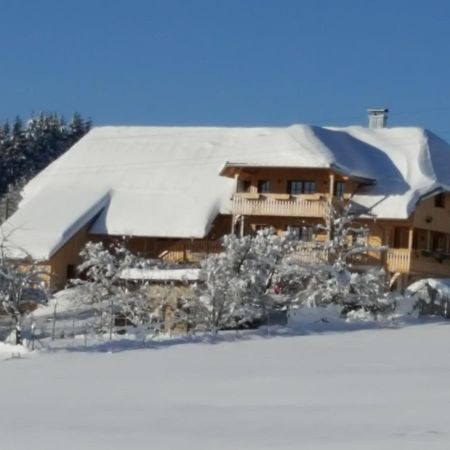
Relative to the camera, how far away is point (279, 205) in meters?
51.9

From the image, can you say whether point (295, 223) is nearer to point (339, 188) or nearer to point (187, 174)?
point (339, 188)

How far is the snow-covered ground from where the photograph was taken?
16438 mm

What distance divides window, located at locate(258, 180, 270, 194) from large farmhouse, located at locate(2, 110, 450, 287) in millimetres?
40

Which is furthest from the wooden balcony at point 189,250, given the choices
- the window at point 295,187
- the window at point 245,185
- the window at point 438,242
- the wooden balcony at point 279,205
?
the window at point 438,242

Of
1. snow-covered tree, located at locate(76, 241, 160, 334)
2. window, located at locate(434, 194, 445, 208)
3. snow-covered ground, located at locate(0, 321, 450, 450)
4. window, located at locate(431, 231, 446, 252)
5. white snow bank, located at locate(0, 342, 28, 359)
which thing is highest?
window, located at locate(434, 194, 445, 208)

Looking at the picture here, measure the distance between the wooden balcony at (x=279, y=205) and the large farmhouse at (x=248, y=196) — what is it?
0.04m

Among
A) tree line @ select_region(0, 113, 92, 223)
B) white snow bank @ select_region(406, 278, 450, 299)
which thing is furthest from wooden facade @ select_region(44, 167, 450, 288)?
tree line @ select_region(0, 113, 92, 223)

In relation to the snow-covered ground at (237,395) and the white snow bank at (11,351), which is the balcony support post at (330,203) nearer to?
the snow-covered ground at (237,395)

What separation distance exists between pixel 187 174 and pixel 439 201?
10.5 m

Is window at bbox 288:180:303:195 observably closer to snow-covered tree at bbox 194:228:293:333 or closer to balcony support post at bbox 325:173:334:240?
balcony support post at bbox 325:173:334:240

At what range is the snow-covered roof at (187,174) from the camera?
2046 inches

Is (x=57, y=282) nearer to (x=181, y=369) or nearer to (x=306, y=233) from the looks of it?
(x=306, y=233)

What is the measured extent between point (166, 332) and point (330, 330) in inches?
188

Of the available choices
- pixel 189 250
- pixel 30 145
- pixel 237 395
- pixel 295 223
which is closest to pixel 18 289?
pixel 237 395
